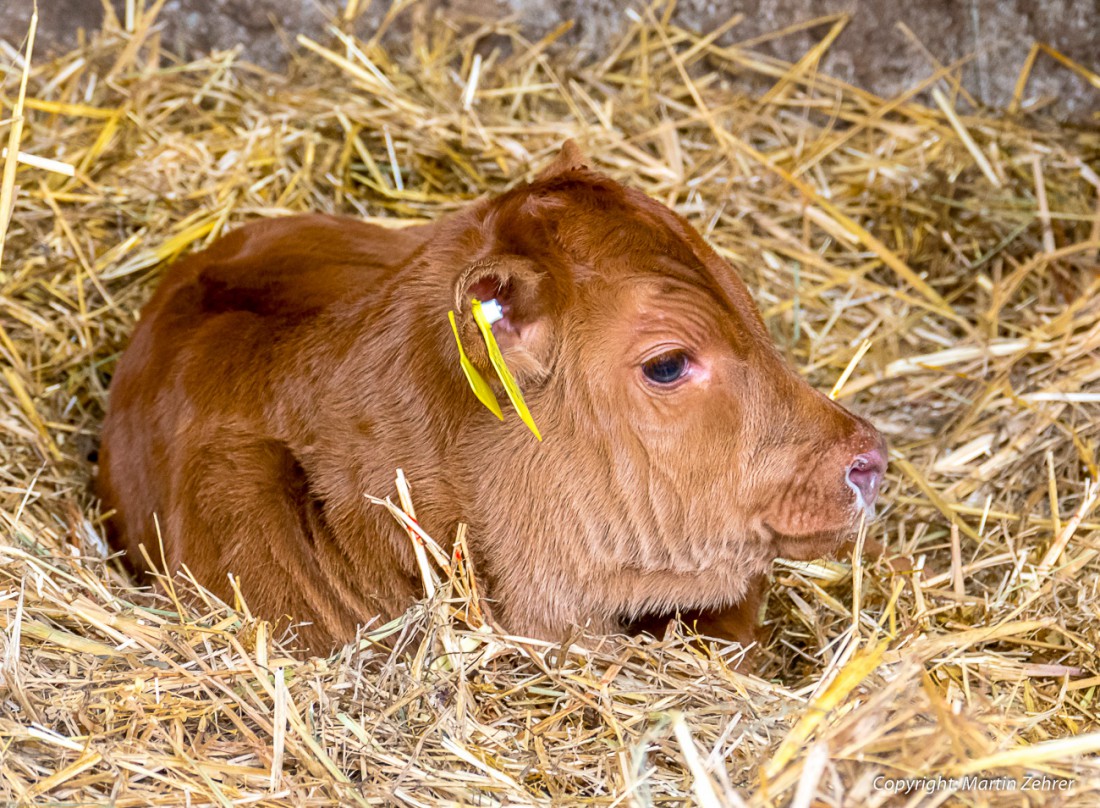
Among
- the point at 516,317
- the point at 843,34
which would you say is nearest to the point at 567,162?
the point at 516,317

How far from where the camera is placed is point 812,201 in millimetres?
5445

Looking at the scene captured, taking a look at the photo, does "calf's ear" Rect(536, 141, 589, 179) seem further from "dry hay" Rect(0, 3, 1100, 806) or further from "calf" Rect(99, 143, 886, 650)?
"dry hay" Rect(0, 3, 1100, 806)

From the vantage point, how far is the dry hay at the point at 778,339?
2709 mm

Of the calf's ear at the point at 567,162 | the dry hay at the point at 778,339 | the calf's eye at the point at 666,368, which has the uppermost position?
the calf's ear at the point at 567,162

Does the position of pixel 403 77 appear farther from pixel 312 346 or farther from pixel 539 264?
pixel 539 264

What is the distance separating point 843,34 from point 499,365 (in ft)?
12.5

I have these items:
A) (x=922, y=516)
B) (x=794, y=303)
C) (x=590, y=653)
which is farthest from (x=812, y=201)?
(x=590, y=653)

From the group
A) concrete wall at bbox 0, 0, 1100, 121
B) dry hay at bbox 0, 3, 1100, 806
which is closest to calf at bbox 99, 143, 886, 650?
dry hay at bbox 0, 3, 1100, 806

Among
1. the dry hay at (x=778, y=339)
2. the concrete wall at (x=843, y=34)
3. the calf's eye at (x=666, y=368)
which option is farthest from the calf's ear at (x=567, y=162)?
the concrete wall at (x=843, y=34)

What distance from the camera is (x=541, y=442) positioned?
3.18m

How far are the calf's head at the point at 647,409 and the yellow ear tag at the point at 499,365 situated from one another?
4.4 inches

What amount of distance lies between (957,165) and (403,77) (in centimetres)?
263

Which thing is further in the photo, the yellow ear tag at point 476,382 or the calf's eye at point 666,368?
the calf's eye at point 666,368

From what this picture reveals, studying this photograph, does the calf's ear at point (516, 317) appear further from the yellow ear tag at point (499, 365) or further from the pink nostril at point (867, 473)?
the pink nostril at point (867, 473)
